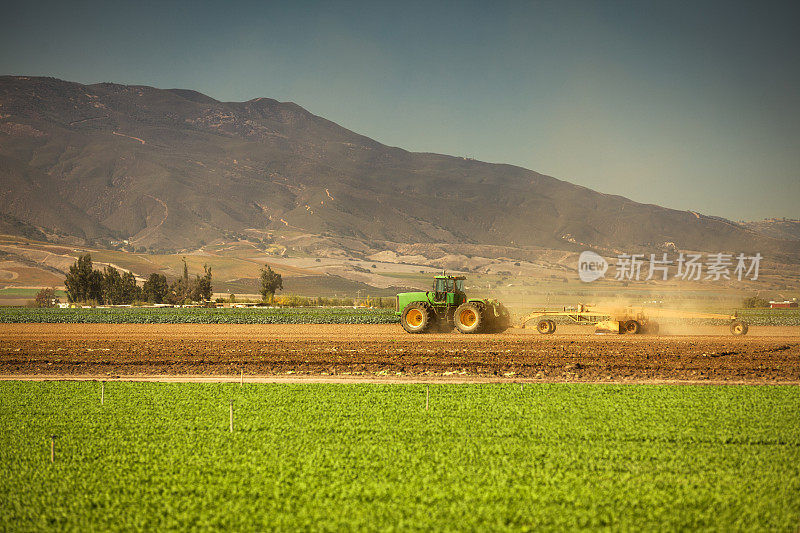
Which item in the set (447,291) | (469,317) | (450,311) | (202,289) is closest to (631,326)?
(469,317)

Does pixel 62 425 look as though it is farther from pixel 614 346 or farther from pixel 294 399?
pixel 614 346

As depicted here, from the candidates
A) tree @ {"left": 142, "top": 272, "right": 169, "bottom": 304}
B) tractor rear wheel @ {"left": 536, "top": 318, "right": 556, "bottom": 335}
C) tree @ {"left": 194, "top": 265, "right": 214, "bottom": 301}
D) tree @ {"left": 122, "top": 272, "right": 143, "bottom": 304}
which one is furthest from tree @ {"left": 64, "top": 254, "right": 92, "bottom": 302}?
tractor rear wheel @ {"left": 536, "top": 318, "right": 556, "bottom": 335}

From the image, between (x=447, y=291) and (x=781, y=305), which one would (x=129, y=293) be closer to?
(x=447, y=291)

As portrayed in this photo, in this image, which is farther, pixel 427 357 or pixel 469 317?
pixel 469 317

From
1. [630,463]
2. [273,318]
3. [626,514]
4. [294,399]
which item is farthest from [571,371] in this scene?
[273,318]

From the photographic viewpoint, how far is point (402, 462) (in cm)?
1282

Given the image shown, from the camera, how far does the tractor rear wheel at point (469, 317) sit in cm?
3653

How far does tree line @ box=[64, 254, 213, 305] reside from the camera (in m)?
103

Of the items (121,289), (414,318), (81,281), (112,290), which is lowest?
(414,318)

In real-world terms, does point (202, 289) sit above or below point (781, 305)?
above

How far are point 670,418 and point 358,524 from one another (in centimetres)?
996

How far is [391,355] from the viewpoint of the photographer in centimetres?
3041

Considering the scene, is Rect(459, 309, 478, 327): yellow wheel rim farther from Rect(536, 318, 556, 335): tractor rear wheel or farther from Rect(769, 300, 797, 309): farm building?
Rect(769, 300, 797, 309): farm building

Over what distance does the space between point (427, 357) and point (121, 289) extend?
307 ft
